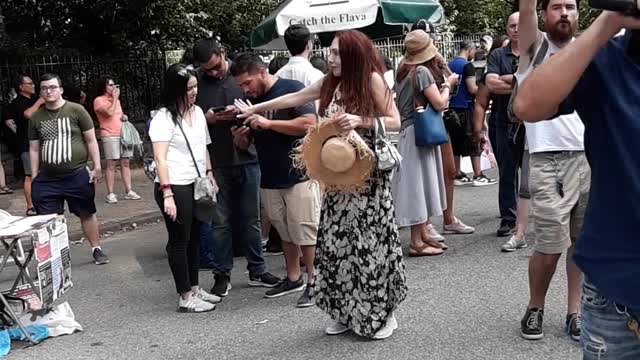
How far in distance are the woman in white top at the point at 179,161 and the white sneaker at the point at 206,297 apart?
11 centimetres

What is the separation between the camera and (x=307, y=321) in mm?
4867

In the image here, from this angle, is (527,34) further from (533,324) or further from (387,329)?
(387,329)

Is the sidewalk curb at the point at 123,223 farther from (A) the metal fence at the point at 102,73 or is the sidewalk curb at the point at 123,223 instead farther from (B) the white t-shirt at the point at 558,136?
(B) the white t-shirt at the point at 558,136

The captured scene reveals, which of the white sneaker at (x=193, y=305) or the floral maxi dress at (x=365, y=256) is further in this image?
the white sneaker at (x=193, y=305)

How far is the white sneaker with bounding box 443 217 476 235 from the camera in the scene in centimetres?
704

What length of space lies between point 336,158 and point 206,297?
1.85m

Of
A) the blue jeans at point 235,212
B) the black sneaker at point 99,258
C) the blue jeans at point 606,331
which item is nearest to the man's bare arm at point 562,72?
the blue jeans at point 606,331

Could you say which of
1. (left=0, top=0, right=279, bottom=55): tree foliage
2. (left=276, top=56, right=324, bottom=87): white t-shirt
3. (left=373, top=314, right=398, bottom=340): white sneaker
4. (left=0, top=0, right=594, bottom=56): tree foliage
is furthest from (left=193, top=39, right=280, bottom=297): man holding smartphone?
(left=0, top=0, right=279, bottom=55): tree foliage

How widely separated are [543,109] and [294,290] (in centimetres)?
367

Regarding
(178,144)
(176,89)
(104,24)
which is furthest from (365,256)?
(104,24)

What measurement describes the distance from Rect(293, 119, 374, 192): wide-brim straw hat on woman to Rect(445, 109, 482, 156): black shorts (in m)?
3.93

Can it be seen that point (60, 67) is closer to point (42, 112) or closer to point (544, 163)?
point (42, 112)

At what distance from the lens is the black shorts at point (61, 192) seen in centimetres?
651

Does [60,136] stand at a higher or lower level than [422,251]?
higher
